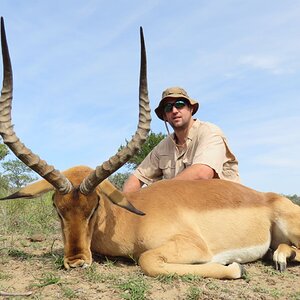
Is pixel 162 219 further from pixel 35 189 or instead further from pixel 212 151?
pixel 212 151

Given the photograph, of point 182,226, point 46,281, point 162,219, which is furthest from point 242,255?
point 46,281

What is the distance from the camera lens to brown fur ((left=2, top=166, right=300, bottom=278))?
171 inches

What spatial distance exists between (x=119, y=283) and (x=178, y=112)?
12.5ft

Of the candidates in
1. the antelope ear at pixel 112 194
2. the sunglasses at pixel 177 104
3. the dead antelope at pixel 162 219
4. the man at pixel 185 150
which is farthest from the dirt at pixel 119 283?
the sunglasses at pixel 177 104

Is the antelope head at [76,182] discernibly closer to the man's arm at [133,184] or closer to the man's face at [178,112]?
the man's face at [178,112]

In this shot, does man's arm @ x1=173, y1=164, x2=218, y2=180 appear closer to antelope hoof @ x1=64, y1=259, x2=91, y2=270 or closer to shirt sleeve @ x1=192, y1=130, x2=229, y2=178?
shirt sleeve @ x1=192, y1=130, x2=229, y2=178

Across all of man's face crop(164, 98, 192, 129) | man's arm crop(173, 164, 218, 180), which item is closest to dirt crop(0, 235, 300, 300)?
man's arm crop(173, 164, 218, 180)

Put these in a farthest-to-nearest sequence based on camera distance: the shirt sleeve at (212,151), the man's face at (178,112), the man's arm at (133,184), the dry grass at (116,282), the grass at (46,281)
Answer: the man's arm at (133,184) → the man's face at (178,112) → the shirt sleeve at (212,151) → the grass at (46,281) → the dry grass at (116,282)

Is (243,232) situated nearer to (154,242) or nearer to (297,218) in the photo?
(297,218)

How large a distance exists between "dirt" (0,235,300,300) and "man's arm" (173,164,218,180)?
172cm

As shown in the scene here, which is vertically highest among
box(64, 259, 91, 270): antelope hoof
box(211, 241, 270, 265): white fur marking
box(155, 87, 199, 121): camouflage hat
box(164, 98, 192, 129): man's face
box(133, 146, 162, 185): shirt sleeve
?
box(155, 87, 199, 121): camouflage hat

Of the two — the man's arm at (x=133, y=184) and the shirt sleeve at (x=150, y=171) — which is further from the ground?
the shirt sleeve at (x=150, y=171)

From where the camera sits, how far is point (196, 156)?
6.77 meters

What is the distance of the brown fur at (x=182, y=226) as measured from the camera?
4.34 metres
